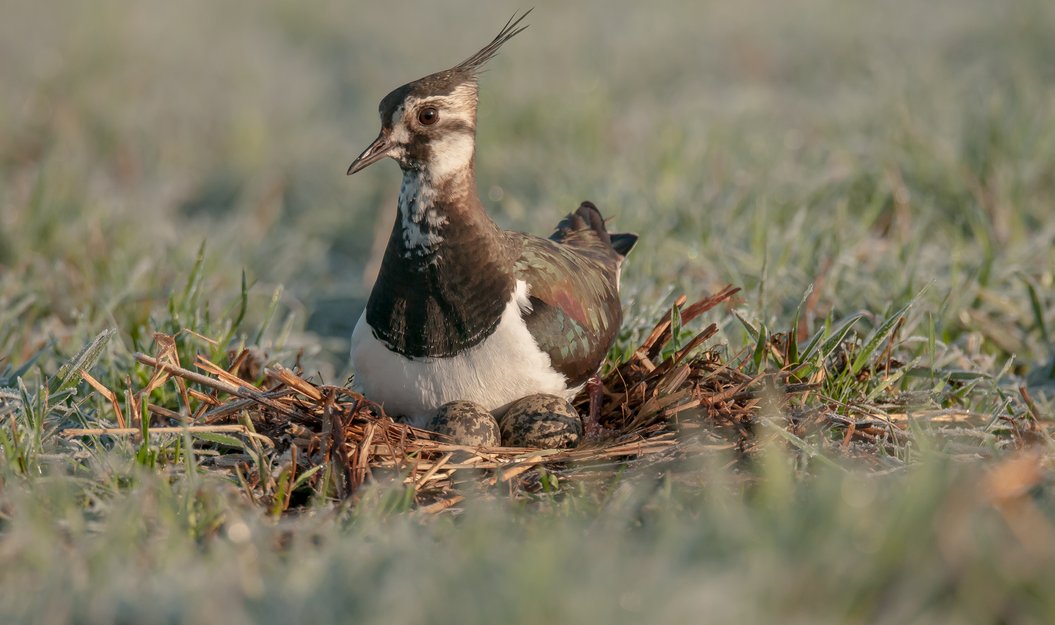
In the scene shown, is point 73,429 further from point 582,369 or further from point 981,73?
point 981,73

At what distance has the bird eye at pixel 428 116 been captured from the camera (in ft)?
12.5

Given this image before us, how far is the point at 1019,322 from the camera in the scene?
5.06 metres

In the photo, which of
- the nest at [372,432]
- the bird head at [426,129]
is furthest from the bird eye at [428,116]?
the nest at [372,432]

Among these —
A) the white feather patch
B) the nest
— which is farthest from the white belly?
the white feather patch

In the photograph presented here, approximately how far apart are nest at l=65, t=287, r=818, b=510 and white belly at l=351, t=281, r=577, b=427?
0.12 metres

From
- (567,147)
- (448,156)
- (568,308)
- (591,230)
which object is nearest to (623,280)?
(591,230)

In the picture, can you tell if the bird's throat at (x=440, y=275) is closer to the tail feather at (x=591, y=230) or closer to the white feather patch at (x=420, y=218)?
the white feather patch at (x=420, y=218)

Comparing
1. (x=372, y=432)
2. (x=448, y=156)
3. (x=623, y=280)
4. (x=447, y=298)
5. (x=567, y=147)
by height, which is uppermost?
(x=448, y=156)

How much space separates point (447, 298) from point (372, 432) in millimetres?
498

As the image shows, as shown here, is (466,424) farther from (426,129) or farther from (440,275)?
(426,129)

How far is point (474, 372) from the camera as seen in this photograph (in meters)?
3.74

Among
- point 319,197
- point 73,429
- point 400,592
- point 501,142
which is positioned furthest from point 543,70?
point 400,592

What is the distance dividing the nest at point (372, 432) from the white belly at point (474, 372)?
0.38ft

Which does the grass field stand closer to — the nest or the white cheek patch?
the nest
